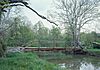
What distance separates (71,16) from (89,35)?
4.41 meters

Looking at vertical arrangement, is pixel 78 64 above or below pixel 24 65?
below

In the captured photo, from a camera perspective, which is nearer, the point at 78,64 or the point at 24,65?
the point at 24,65

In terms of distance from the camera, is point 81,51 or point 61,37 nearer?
point 81,51

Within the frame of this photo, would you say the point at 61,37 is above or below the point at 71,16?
below

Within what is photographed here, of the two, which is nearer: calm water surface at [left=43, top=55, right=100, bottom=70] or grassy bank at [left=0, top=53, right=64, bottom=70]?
grassy bank at [left=0, top=53, right=64, bottom=70]

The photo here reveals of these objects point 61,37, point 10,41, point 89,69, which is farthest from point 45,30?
point 89,69

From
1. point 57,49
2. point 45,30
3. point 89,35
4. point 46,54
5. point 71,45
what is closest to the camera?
point 46,54

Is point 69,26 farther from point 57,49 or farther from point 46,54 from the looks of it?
point 46,54

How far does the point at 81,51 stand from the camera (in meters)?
32.7

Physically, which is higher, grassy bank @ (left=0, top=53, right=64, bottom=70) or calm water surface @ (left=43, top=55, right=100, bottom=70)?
grassy bank @ (left=0, top=53, right=64, bottom=70)

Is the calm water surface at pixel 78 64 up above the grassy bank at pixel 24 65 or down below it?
below

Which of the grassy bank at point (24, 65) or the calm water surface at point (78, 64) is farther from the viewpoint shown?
the calm water surface at point (78, 64)

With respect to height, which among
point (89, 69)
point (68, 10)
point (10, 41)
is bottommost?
point (89, 69)

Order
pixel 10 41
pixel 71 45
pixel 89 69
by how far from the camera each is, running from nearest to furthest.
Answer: pixel 89 69 < pixel 10 41 < pixel 71 45
